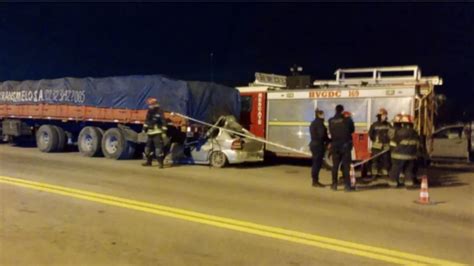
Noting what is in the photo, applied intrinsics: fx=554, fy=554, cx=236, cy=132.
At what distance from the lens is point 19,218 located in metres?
7.63

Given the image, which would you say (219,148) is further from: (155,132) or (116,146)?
(116,146)

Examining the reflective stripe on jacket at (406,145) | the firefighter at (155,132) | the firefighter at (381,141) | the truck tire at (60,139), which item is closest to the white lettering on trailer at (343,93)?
the firefighter at (381,141)

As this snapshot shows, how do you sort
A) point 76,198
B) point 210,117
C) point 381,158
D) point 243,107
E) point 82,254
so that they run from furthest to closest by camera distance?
point 243,107, point 210,117, point 381,158, point 76,198, point 82,254

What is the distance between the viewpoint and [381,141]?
1306 cm

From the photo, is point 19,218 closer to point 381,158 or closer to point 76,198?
point 76,198

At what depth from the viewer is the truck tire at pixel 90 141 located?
56.1ft

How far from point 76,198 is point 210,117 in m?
7.75

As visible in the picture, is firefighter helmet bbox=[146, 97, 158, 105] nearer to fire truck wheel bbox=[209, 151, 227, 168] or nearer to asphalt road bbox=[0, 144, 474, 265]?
fire truck wheel bbox=[209, 151, 227, 168]

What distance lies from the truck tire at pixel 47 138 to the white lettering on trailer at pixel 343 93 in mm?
7418

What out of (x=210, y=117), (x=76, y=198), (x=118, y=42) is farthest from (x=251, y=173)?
(x=118, y=42)

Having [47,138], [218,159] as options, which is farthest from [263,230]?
[47,138]

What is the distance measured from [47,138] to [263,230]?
1354cm

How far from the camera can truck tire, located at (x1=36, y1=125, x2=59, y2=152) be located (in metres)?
18.6

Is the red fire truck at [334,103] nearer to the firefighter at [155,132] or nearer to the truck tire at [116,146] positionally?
the firefighter at [155,132]
